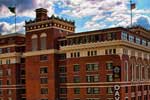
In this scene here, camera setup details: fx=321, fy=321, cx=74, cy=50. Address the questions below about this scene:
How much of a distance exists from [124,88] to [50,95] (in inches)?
702

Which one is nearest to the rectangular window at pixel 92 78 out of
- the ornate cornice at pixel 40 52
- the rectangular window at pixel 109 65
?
the rectangular window at pixel 109 65

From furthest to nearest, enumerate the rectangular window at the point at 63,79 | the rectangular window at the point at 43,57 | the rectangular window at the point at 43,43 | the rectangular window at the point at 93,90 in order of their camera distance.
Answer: the rectangular window at the point at 43,43
the rectangular window at the point at 43,57
the rectangular window at the point at 63,79
the rectangular window at the point at 93,90

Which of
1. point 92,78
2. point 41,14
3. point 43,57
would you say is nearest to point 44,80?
point 43,57

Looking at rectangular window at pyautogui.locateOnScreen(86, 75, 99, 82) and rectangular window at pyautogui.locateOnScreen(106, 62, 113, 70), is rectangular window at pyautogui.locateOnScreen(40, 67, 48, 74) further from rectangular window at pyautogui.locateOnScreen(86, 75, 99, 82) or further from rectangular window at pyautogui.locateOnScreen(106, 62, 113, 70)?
rectangular window at pyautogui.locateOnScreen(106, 62, 113, 70)

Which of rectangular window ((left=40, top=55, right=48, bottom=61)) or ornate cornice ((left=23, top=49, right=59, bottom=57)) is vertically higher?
ornate cornice ((left=23, top=49, right=59, bottom=57))

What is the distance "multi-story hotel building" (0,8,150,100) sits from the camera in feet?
214

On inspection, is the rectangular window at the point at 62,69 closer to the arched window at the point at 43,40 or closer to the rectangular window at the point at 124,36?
the arched window at the point at 43,40

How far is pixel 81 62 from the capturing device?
2736 inches

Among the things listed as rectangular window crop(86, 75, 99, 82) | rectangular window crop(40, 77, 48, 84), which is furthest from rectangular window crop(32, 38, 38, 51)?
rectangular window crop(86, 75, 99, 82)

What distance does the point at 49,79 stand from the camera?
242 feet

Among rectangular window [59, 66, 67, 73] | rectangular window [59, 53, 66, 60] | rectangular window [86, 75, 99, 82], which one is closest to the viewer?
rectangular window [86, 75, 99, 82]

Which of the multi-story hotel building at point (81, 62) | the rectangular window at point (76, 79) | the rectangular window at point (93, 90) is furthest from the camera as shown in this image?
the rectangular window at point (76, 79)

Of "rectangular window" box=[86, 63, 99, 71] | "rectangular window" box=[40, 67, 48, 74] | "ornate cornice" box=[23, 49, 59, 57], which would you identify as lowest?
"rectangular window" box=[40, 67, 48, 74]

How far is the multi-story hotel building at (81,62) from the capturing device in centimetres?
6519
